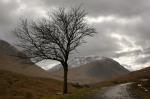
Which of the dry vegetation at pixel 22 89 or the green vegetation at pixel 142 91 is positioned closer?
the green vegetation at pixel 142 91

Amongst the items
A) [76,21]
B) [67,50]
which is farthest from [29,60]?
[76,21]

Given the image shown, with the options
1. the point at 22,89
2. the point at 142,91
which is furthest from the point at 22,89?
the point at 142,91

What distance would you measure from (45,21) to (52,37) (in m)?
2.84

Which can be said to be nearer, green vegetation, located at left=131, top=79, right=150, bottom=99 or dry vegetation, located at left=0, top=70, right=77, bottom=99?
green vegetation, located at left=131, top=79, right=150, bottom=99

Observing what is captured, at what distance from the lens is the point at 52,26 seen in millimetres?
47875

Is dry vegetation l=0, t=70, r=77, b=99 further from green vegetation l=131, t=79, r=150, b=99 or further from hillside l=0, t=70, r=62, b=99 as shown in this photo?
green vegetation l=131, t=79, r=150, b=99

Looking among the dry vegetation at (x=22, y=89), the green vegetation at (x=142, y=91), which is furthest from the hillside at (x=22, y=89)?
the green vegetation at (x=142, y=91)

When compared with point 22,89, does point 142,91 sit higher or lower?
lower

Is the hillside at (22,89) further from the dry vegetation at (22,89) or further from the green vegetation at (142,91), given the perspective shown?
the green vegetation at (142,91)

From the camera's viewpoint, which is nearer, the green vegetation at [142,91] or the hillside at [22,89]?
the green vegetation at [142,91]

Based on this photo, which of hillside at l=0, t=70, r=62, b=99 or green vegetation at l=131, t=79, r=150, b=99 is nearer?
green vegetation at l=131, t=79, r=150, b=99

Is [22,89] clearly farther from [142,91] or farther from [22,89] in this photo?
[142,91]

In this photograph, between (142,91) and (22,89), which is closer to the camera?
(142,91)

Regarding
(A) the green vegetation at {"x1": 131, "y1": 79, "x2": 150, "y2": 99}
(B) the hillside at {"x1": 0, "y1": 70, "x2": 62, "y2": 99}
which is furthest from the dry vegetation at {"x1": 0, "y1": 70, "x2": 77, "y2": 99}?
(A) the green vegetation at {"x1": 131, "y1": 79, "x2": 150, "y2": 99}
